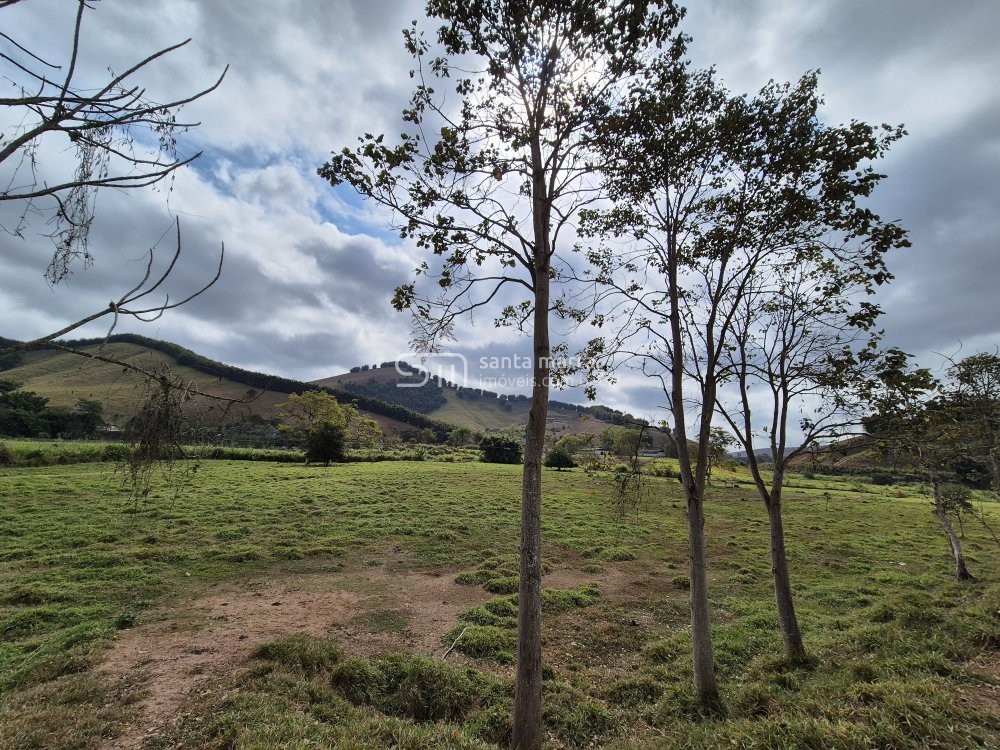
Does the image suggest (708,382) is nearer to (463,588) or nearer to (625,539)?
(463,588)

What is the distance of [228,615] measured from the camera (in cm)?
1126

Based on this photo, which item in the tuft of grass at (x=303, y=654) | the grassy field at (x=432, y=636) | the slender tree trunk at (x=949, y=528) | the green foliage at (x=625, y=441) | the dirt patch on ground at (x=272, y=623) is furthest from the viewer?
the slender tree trunk at (x=949, y=528)

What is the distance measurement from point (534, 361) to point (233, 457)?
189ft

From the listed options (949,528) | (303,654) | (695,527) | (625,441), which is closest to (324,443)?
(303,654)

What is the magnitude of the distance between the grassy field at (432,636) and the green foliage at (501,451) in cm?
4802

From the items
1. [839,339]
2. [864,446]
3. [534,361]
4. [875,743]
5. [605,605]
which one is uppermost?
[839,339]

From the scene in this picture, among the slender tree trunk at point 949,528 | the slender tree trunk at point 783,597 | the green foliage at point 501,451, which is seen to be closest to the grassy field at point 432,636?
the slender tree trunk at point 783,597

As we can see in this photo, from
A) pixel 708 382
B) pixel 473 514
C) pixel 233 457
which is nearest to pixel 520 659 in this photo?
pixel 708 382

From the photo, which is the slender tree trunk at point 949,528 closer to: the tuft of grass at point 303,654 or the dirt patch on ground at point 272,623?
the dirt patch on ground at point 272,623

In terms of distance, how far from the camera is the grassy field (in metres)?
6.36

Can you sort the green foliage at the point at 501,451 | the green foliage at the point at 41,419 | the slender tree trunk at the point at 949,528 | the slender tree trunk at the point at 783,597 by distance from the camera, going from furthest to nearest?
the green foliage at the point at 501,451 → the green foliage at the point at 41,419 → the slender tree trunk at the point at 949,528 → the slender tree trunk at the point at 783,597

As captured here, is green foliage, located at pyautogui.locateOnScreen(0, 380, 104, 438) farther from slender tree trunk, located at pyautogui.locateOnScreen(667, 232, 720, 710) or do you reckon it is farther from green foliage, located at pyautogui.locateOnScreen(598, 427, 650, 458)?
slender tree trunk, located at pyautogui.locateOnScreen(667, 232, 720, 710)

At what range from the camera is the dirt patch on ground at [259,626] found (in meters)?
7.72

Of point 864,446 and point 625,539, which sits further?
point 625,539
